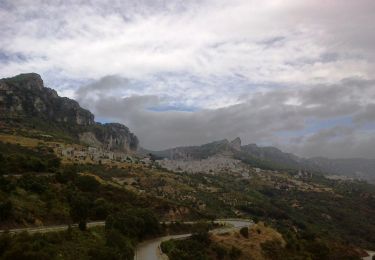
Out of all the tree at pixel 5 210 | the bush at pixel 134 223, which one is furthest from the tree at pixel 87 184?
the tree at pixel 5 210

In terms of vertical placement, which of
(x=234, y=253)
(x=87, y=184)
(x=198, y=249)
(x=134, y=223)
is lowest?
(x=234, y=253)

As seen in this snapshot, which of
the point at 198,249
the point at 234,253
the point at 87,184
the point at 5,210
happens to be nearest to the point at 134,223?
the point at 198,249

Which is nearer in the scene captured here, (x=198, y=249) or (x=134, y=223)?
(x=198, y=249)

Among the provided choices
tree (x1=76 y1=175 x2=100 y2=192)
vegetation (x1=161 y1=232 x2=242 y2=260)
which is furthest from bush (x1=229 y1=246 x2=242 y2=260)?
tree (x1=76 y1=175 x2=100 y2=192)

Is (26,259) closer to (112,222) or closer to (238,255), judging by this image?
(112,222)

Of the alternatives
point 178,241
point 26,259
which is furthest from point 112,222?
point 26,259

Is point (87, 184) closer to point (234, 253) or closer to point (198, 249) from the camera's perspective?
point (198, 249)

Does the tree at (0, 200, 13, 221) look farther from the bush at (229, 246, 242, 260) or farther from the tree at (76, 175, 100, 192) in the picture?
the tree at (76, 175, 100, 192)

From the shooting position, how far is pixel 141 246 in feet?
201

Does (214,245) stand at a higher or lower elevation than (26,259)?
lower

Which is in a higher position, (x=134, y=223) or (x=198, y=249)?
(x=134, y=223)

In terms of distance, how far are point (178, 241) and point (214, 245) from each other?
728cm

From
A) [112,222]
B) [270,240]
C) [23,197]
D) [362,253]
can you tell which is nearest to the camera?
[112,222]

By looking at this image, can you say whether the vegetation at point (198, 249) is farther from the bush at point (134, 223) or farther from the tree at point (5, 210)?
the tree at point (5, 210)
